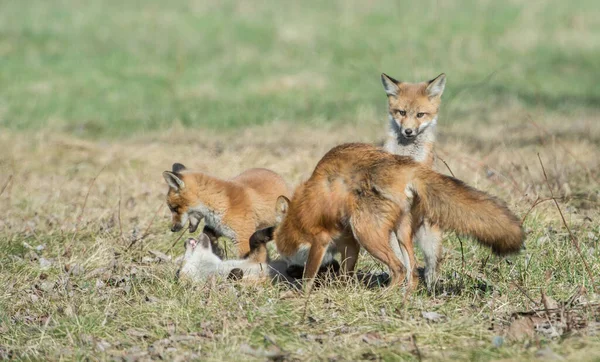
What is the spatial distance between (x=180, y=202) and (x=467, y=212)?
10.6 feet

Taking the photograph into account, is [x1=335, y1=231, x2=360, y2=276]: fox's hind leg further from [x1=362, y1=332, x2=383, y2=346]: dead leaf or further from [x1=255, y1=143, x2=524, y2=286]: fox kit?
[x1=362, y1=332, x2=383, y2=346]: dead leaf

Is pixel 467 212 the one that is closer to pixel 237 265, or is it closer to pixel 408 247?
pixel 408 247

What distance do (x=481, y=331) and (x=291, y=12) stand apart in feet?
79.2

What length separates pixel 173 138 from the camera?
1430cm

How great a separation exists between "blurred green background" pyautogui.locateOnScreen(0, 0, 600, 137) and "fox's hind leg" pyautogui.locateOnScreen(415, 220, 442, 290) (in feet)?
26.0

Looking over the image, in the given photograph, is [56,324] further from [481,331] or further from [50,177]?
[50,177]

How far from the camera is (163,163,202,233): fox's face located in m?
8.83

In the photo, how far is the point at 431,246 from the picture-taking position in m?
7.79

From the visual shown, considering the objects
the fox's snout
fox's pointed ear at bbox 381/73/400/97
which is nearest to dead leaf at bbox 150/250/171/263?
the fox's snout

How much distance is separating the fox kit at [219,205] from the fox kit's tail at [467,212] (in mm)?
2199

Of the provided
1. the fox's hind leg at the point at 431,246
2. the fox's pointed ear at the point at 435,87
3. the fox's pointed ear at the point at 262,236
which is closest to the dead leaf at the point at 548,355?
the fox's hind leg at the point at 431,246

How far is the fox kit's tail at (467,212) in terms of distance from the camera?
6492mm

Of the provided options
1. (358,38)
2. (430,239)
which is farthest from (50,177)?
(358,38)

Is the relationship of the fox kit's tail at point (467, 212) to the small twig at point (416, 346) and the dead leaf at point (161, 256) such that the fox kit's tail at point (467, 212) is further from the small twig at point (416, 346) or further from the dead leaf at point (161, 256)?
the dead leaf at point (161, 256)
